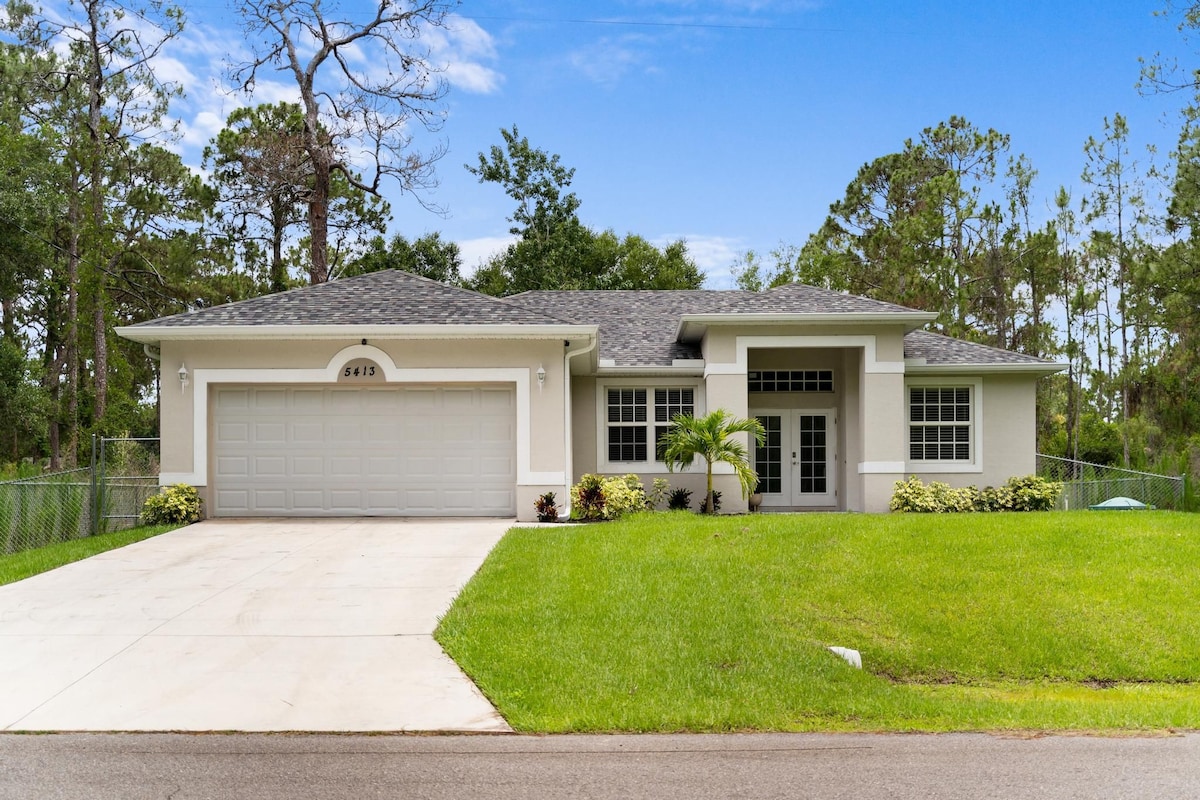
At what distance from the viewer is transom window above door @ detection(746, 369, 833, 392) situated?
1831cm

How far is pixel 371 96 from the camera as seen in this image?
27938mm

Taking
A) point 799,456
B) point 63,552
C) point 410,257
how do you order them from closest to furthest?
1. point 63,552
2. point 799,456
3. point 410,257

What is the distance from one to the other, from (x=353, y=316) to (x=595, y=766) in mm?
10939

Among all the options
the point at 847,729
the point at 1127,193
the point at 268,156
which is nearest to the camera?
the point at 847,729

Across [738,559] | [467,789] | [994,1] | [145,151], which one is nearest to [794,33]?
[994,1]

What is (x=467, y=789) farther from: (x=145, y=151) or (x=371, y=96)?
(x=145, y=151)

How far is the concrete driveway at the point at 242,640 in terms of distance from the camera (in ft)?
19.6

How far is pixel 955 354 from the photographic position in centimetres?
1781

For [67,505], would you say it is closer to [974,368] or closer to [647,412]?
[647,412]

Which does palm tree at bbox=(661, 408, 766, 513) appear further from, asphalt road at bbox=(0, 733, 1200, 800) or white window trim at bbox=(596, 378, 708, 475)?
asphalt road at bbox=(0, 733, 1200, 800)

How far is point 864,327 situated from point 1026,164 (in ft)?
48.0

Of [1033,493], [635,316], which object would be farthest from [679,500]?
[1033,493]

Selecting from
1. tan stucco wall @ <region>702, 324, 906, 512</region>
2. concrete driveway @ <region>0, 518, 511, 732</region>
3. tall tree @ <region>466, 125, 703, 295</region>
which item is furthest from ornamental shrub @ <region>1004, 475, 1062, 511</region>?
tall tree @ <region>466, 125, 703, 295</region>

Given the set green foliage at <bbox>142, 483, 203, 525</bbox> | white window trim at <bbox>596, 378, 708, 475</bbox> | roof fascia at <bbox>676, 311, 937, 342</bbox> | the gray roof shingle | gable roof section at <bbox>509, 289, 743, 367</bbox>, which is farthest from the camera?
gable roof section at <bbox>509, 289, 743, 367</bbox>
